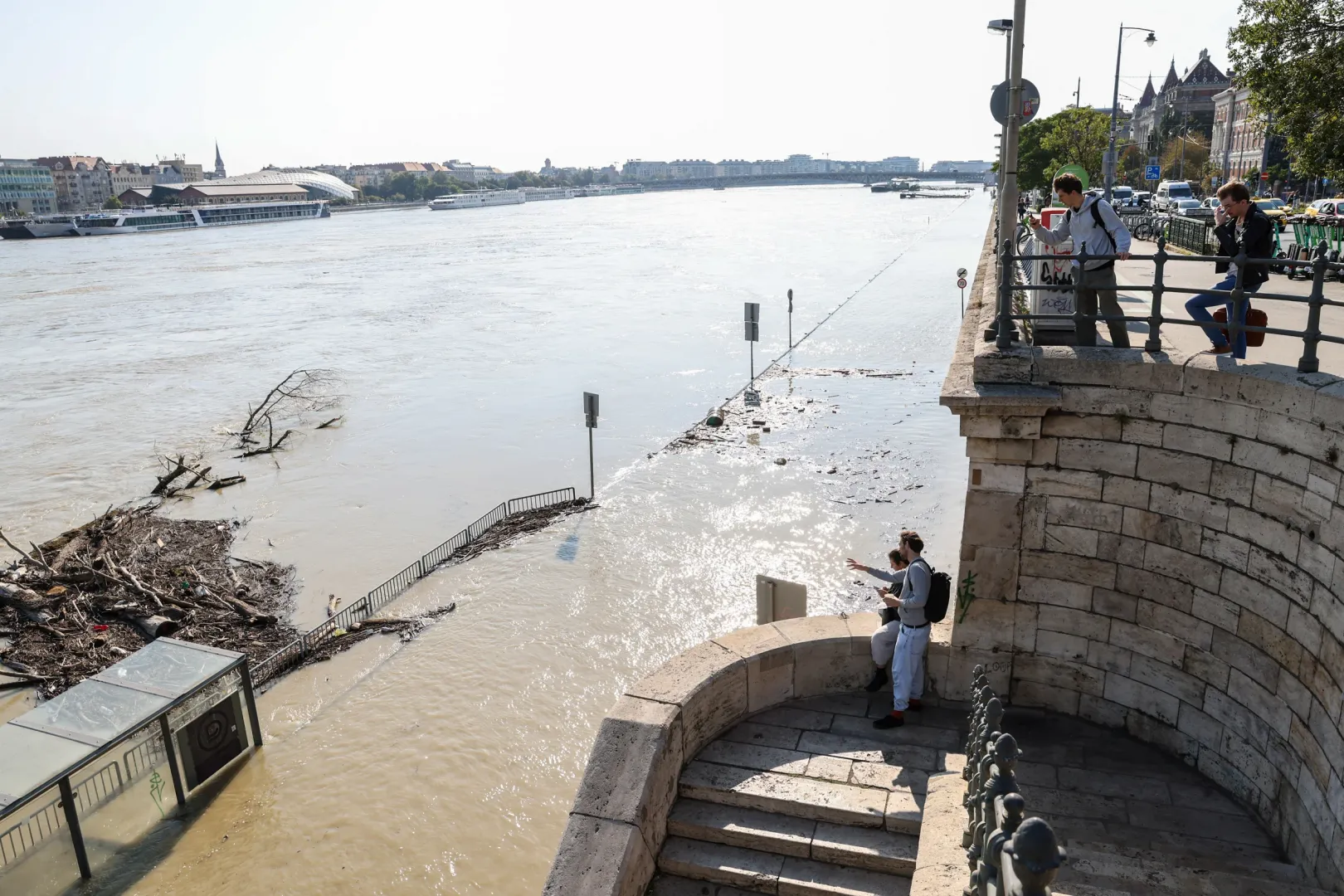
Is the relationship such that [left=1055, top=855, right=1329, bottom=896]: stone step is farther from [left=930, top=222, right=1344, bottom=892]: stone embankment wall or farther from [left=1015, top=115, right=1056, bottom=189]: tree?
[left=1015, top=115, right=1056, bottom=189]: tree

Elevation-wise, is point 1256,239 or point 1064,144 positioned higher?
point 1064,144

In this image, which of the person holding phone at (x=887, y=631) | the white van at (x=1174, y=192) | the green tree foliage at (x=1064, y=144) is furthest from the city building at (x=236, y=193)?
the person holding phone at (x=887, y=631)

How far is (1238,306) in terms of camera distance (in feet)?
21.9

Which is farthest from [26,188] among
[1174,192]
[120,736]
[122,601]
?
[120,736]

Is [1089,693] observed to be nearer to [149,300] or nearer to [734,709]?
[734,709]

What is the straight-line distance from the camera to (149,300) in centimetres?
6309

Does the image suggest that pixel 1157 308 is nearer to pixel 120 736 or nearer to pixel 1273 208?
pixel 120 736

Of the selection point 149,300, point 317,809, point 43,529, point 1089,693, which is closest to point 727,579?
point 317,809

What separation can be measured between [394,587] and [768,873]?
1161 centimetres

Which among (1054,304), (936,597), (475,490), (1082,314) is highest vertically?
(1082,314)

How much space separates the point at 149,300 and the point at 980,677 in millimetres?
68793

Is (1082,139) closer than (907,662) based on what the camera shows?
No

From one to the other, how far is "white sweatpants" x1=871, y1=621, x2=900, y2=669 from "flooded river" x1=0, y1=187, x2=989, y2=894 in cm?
450

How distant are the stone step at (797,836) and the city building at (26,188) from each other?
20681cm
